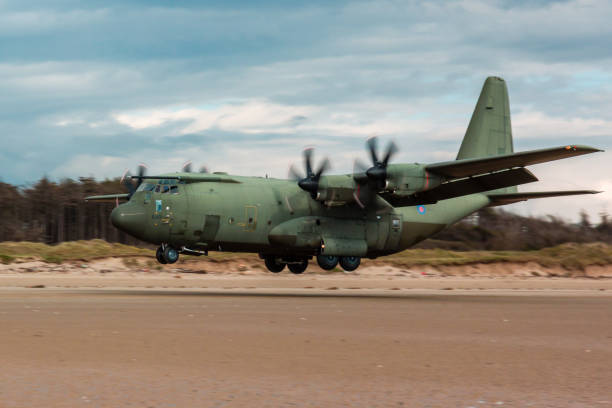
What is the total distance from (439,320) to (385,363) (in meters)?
8.83

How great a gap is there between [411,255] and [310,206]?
116 ft

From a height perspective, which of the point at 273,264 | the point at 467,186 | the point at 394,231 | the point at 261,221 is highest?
the point at 467,186

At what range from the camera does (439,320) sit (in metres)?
21.4

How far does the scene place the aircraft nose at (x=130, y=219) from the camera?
105ft

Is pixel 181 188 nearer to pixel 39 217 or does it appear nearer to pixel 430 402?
pixel 430 402

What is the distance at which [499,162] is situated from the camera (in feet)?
105

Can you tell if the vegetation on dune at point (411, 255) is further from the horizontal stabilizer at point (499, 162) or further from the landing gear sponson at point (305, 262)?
the horizontal stabilizer at point (499, 162)

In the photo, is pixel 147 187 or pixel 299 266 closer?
pixel 147 187

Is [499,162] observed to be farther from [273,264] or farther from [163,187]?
[163,187]

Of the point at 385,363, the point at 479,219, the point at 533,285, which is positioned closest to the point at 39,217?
the point at 479,219

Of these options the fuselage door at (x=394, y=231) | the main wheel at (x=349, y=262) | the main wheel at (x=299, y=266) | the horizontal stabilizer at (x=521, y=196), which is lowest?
the main wheel at (x=299, y=266)

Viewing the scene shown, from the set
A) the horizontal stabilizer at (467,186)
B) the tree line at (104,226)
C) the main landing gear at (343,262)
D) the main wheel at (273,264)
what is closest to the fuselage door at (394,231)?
the horizontal stabilizer at (467,186)

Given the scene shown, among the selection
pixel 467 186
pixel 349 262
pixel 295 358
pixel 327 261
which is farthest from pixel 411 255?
pixel 295 358

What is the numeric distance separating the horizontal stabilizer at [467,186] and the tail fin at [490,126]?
6914 mm
